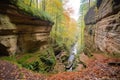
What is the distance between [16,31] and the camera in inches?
503

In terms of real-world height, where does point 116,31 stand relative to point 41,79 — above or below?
above

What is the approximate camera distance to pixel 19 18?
12.3 meters

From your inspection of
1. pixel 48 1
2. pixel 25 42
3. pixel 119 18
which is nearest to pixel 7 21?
pixel 25 42

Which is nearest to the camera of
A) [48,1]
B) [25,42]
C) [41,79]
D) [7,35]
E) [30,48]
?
[41,79]

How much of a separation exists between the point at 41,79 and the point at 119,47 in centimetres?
632

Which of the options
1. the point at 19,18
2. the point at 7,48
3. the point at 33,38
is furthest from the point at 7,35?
the point at 33,38

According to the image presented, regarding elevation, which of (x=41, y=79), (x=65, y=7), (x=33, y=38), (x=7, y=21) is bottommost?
(x=41, y=79)

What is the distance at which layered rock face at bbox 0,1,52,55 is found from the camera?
10.8 metres

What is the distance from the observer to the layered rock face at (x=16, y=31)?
10789 mm

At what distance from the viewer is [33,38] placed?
1573 centimetres

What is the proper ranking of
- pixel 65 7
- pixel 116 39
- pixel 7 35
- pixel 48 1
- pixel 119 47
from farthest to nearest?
pixel 65 7 < pixel 48 1 < pixel 7 35 < pixel 116 39 < pixel 119 47

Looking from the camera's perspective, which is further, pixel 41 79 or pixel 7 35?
pixel 7 35

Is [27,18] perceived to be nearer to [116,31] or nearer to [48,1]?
[116,31]

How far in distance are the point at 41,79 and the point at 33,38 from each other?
7938 mm
